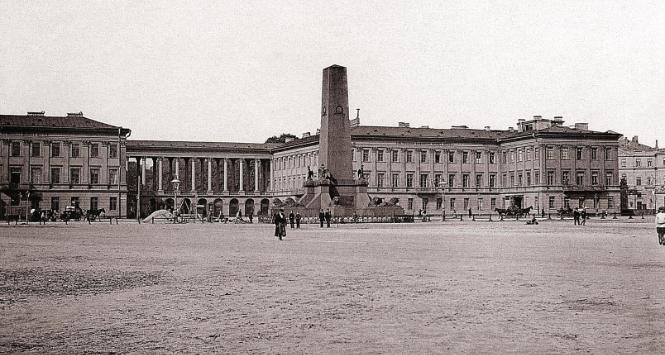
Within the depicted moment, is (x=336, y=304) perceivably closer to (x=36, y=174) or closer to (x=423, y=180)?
(x=36, y=174)

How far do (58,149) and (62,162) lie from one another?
1.54m

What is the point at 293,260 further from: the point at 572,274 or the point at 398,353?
the point at 398,353

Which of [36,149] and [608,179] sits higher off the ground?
[36,149]

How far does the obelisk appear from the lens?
50594mm

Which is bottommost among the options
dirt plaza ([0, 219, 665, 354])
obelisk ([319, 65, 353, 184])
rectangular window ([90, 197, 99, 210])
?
dirt plaza ([0, 219, 665, 354])

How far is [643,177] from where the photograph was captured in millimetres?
123438

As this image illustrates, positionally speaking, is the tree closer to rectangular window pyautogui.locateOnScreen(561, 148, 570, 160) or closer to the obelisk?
rectangular window pyautogui.locateOnScreen(561, 148, 570, 160)

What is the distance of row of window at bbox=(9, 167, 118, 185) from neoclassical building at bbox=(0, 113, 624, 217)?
0.36 feet

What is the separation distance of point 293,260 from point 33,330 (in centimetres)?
1084

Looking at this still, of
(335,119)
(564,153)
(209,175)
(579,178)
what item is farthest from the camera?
(209,175)

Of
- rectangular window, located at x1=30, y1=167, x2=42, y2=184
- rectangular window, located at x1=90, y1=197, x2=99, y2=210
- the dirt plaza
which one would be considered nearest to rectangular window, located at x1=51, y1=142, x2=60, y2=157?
rectangular window, located at x1=30, y1=167, x2=42, y2=184

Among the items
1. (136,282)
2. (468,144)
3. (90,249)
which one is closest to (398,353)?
(136,282)

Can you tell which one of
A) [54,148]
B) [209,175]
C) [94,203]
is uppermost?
[54,148]

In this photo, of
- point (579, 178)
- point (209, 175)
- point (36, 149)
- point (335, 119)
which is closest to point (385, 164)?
point (579, 178)
